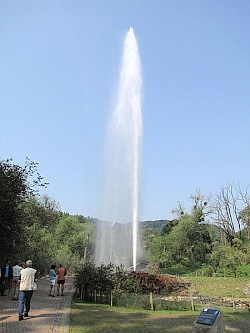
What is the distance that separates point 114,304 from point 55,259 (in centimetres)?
2571

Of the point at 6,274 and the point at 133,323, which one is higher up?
the point at 6,274

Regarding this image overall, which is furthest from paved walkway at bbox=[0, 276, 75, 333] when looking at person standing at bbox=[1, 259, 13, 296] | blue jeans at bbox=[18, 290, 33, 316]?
person standing at bbox=[1, 259, 13, 296]

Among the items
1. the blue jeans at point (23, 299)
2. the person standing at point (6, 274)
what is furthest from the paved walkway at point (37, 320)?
the person standing at point (6, 274)

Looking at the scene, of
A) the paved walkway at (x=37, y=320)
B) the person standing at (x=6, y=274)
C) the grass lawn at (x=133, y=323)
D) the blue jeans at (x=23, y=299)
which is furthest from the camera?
the person standing at (x=6, y=274)

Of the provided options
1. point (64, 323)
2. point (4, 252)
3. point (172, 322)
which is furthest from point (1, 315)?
point (4, 252)

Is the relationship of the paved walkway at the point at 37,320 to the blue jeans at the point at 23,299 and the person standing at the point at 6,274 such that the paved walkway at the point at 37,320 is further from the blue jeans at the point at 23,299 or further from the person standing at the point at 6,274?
the person standing at the point at 6,274

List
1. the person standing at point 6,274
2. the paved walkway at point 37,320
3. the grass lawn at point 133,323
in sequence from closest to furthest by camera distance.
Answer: the paved walkway at point 37,320 → the grass lawn at point 133,323 → the person standing at point 6,274

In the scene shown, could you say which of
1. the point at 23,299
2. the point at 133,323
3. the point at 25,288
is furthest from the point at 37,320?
the point at 133,323

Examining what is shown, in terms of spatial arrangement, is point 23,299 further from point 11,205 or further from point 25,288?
point 11,205

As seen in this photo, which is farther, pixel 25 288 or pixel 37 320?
pixel 37 320

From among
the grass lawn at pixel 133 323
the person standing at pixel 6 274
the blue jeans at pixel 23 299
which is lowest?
the grass lawn at pixel 133 323

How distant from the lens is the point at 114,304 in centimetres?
1638

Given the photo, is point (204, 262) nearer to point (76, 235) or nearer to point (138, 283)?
point (76, 235)

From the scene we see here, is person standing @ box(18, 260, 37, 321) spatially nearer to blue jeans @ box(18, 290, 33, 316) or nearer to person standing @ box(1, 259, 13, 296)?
blue jeans @ box(18, 290, 33, 316)
